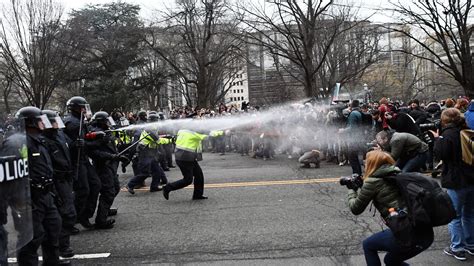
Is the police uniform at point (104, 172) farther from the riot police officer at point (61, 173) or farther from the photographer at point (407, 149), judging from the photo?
the photographer at point (407, 149)

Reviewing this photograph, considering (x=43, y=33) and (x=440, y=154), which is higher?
(x=43, y=33)

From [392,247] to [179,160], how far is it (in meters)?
5.13

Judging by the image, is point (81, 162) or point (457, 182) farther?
point (81, 162)

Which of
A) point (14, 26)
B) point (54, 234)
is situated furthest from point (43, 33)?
point (54, 234)

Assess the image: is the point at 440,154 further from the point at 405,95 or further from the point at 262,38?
the point at 405,95

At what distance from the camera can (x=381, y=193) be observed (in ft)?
12.2

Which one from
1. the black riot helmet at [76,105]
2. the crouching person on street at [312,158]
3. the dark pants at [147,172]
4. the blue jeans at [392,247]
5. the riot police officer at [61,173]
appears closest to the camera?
the blue jeans at [392,247]

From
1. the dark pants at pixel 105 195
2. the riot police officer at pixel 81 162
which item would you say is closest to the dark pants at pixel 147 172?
the dark pants at pixel 105 195

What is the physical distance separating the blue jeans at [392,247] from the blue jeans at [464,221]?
1.48m

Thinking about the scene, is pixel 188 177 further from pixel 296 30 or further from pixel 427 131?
pixel 296 30

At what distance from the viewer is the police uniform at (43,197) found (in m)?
4.30

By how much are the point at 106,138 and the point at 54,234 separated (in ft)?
7.96

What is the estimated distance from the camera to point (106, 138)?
6.73 m

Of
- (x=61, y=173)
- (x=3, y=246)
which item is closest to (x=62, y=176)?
(x=61, y=173)
